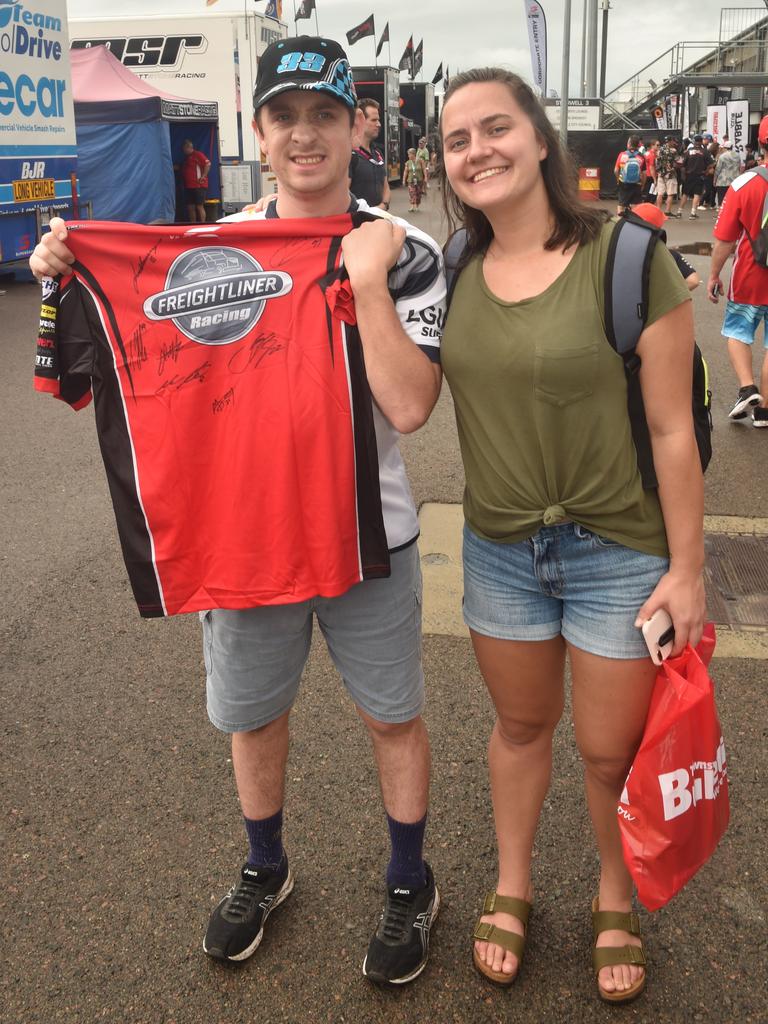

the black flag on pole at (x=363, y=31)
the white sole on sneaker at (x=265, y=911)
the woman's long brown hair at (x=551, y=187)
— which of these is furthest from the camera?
the black flag on pole at (x=363, y=31)

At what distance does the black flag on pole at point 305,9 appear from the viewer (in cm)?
3109

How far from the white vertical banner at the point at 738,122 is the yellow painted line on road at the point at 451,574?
26.3 metres

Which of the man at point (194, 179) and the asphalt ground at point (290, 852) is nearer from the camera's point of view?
the asphalt ground at point (290, 852)

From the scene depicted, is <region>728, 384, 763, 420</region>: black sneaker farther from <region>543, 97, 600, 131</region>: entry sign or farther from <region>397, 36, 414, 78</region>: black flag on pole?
<region>397, 36, 414, 78</region>: black flag on pole

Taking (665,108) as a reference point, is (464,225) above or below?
below

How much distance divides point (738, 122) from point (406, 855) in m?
30.4

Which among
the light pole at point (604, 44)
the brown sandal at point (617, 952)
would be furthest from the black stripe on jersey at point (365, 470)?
the light pole at point (604, 44)

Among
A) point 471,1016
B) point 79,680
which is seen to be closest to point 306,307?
point 471,1016

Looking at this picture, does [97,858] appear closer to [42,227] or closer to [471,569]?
[471,569]

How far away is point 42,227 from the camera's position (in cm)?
1219

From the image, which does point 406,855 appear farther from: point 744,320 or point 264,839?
point 744,320

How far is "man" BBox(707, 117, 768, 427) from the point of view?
265 inches

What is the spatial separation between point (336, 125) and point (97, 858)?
6.89 ft

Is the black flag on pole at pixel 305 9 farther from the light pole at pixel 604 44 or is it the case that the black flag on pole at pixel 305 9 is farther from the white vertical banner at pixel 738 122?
the light pole at pixel 604 44
